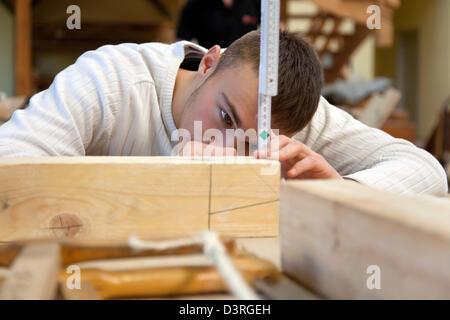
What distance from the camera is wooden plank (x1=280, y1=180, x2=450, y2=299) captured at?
1.73 ft

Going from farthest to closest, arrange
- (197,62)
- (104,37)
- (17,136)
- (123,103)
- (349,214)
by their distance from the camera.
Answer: (104,37), (197,62), (123,103), (17,136), (349,214)

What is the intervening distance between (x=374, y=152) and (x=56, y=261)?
1.10 meters

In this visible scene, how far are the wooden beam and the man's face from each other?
431 centimetres

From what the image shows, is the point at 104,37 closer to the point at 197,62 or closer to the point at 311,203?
the point at 197,62

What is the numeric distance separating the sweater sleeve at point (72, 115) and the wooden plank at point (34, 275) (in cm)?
57

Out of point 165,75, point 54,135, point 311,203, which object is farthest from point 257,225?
point 165,75

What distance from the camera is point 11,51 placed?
19.4 feet

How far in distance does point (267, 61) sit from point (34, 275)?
2.13 ft

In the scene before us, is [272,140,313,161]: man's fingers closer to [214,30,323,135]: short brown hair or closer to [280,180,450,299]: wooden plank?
[214,30,323,135]: short brown hair

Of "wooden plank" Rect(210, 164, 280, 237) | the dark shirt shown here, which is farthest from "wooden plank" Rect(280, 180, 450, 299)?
the dark shirt

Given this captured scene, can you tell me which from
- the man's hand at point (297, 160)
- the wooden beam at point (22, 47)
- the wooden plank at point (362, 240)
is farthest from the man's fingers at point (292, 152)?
the wooden beam at point (22, 47)

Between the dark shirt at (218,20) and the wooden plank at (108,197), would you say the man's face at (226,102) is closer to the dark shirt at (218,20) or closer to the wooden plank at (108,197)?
the wooden plank at (108,197)

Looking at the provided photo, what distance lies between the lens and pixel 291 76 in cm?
141

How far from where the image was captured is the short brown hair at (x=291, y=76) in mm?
1399
